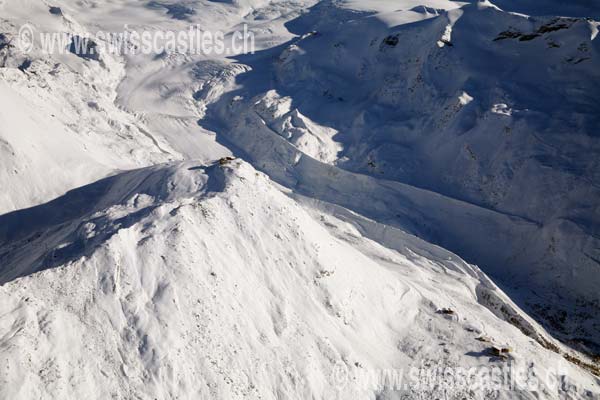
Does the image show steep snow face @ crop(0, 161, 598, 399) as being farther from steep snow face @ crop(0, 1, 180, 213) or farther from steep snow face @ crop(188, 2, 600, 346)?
steep snow face @ crop(188, 2, 600, 346)

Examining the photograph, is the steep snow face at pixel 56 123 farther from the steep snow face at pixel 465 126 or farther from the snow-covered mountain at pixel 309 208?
the steep snow face at pixel 465 126

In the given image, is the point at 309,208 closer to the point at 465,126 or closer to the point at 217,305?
the point at 465,126

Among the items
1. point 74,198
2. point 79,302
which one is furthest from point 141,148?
point 79,302

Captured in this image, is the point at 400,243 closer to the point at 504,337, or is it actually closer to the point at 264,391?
the point at 504,337

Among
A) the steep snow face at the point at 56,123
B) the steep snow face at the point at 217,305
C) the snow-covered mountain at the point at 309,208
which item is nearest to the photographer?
the steep snow face at the point at 217,305

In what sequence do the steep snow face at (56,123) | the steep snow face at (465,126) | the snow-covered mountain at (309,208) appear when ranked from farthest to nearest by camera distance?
the steep snow face at (465,126)
the steep snow face at (56,123)
the snow-covered mountain at (309,208)

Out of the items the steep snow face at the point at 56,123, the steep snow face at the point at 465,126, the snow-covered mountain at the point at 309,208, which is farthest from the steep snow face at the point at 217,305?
the steep snow face at the point at 465,126

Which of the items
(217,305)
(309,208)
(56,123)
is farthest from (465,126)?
(56,123)
